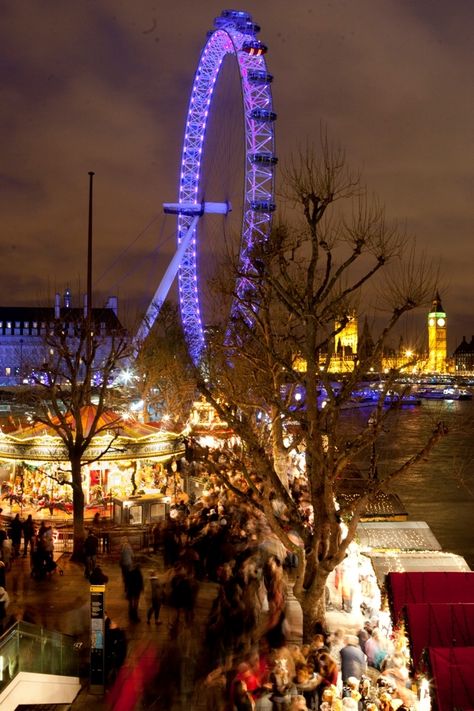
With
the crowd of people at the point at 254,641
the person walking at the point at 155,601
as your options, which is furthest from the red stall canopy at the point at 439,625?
the person walking at the point at 155,601

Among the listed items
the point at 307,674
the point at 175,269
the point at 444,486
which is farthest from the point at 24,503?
the point at 175,269

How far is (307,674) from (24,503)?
13264 millimetres

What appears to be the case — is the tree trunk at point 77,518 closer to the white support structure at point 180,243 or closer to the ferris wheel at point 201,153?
the ferris wheel at point 201,153

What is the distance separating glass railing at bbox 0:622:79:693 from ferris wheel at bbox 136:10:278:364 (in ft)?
62.0

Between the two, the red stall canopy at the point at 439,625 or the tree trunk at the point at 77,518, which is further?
the tree trunk at the point at 77,518

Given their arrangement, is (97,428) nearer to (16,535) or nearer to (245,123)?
(16,535)

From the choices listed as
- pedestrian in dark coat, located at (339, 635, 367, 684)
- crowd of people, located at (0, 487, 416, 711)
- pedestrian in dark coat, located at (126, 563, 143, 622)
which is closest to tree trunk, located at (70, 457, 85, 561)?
crowd of people, located at (0, 487, 416, 711)

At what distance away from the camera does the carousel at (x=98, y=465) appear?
18438 mm

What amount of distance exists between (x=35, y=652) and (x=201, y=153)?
128 ft

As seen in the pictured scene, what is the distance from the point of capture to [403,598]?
11.2m

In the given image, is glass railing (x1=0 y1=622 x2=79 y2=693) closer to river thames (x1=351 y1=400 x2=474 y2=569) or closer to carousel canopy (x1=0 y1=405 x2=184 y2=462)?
river thames (x1=351 y1=400 x2=474 y2=569)

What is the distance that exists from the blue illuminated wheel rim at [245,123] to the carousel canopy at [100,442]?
11.9m

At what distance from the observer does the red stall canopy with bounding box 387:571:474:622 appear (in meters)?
11.2

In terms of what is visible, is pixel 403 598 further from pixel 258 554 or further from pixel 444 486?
pixel 444 486
